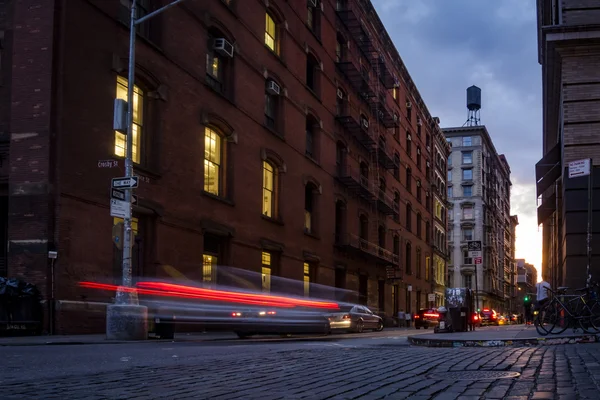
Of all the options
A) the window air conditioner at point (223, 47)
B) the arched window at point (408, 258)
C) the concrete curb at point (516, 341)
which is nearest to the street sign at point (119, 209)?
the concrete curb at point (516, 341)

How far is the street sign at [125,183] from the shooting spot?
17594mm

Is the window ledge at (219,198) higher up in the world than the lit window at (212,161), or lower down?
lower down

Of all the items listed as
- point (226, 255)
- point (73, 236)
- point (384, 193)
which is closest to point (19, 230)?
point (73, 236)

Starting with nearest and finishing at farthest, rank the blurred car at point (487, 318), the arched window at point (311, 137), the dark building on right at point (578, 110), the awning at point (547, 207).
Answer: the dark building on right at point (578, 110), the awning at point (547, 207), the arched window at point (311, 137), the blurred car at point (487, 318)

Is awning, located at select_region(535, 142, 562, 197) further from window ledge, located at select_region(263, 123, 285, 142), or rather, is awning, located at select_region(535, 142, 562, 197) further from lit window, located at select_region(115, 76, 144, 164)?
lit window, located at select_region(115, 76, 144, 164)

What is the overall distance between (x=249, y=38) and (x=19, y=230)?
15.0m

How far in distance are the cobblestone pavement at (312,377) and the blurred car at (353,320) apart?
1558 centimetres

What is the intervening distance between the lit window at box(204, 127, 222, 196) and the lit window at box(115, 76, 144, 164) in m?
3.95

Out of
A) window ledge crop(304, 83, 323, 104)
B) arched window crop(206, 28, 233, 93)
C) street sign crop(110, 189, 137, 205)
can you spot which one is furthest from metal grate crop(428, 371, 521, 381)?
window ledge crop(304, 83, 323, 104)

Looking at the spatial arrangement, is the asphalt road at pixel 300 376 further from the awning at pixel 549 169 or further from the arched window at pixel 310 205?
the arched window at pixel 310 205

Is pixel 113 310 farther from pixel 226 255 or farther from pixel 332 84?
pixel 332 84

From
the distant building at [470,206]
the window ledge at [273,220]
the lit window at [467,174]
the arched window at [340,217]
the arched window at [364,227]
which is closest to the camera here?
the window ledge at [273,220]

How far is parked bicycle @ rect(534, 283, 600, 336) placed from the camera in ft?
50.5

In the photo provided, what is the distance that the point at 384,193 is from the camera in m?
50.8
